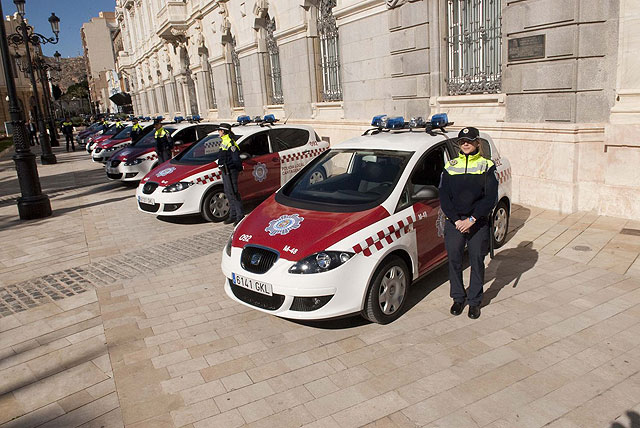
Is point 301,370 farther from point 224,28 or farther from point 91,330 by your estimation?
point 224,28

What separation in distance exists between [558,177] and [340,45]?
23.6 feet

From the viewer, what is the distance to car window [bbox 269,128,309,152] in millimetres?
9555

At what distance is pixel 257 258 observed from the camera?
14.6 feet

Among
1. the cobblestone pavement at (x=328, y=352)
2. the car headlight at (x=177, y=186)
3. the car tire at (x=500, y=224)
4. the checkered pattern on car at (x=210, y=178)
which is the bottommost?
the cobblestone pavement at (x=328, y=352)

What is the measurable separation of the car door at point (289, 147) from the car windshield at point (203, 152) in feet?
2.65

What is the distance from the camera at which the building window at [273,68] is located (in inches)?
675

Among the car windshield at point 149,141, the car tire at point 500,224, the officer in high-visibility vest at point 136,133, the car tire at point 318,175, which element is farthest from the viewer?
the officer in high-visibility vest at point 136,133

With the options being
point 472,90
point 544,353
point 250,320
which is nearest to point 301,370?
point 250,320

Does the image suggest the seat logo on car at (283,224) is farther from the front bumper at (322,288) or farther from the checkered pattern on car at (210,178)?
the checkered pattern on car at (210,178)

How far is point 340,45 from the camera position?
1295cm

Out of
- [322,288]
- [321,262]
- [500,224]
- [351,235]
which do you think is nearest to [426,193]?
[351,235]

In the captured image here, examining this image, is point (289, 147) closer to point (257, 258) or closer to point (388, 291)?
point (257, 258)

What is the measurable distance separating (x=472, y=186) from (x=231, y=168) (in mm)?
4943

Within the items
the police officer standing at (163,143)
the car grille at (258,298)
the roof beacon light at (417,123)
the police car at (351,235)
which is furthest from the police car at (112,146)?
the car grille at (258,298)
